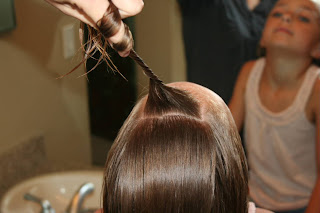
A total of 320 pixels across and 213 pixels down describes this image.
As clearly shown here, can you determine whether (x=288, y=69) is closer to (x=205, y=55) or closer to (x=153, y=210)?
(x=205, y=55)

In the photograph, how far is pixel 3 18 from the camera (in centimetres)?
93

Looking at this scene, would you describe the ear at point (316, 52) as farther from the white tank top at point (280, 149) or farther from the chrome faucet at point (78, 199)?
the chrome faucet at point (78, 199)

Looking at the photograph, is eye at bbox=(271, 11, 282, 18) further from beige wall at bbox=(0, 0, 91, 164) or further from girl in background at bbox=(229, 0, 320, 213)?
beige wall at bbox=(0, 0, 91, 164)

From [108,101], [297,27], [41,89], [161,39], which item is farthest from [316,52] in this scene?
[41,89]

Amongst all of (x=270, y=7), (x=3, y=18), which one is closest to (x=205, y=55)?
(x=270, y=7)

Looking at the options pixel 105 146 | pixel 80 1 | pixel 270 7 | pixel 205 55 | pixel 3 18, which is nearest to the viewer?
pixel 80 1

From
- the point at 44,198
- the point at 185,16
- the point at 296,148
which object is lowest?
the point at 44,198

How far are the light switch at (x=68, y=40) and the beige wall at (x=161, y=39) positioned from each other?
179 millimetres

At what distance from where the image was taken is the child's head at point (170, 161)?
1.44 feet

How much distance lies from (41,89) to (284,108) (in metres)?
0.62

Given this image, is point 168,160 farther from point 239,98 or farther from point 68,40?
point 68,40

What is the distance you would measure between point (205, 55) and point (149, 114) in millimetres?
746

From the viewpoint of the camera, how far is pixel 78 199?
1.00 meters

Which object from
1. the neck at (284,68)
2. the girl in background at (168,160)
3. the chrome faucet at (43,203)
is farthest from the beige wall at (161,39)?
the girl in background at (168,160)
